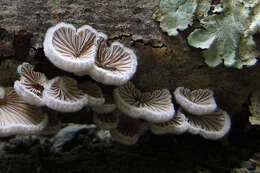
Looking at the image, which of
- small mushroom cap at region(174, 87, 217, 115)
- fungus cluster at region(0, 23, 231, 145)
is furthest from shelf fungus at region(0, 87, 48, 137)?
small mushroom cap at region(174, 87, 217, 115)

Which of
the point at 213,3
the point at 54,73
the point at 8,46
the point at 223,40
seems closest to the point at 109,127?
the point at 54,73

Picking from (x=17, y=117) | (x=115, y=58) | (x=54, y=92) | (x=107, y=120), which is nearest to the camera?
(x=54, y=92)

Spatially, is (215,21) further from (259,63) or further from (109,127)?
(109,127)

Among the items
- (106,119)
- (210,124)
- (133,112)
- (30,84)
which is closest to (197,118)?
(210,124)

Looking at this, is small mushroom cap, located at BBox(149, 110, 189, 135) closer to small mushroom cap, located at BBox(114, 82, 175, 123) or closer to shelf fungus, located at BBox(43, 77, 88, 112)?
small mushroom cap, located at BBox(114, 82, 175, 123)

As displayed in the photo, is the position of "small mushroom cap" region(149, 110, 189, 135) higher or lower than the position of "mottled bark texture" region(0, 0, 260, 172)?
lower

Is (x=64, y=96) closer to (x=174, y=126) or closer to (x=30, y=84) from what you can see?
(x=30, y=84)
